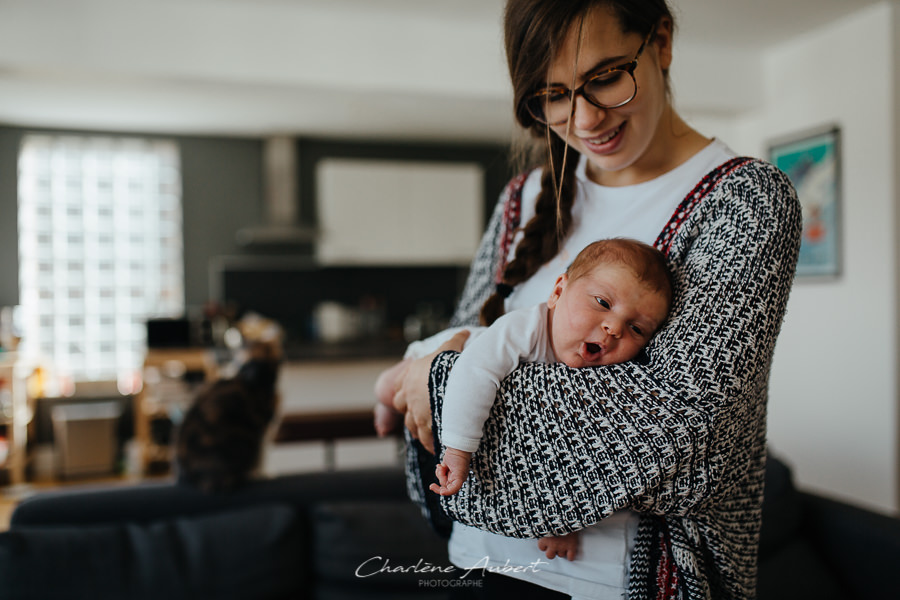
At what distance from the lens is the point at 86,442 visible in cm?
519

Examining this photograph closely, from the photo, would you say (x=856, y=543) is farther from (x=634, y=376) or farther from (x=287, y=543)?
(x=634, y=376)

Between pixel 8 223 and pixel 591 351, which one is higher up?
pixel 8 223

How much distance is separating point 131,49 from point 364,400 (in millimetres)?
2728

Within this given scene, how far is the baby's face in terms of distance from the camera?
2.50 feet

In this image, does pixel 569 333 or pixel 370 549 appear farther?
pixel 370 549

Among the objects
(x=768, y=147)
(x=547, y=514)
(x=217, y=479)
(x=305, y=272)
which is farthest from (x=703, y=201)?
(x=305, y=272)

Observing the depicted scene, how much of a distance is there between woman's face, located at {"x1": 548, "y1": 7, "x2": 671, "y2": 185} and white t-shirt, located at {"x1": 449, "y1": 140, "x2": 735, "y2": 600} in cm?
4

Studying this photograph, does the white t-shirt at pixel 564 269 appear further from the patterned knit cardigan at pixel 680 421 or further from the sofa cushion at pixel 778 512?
the sofa cushion at pixel 778 512

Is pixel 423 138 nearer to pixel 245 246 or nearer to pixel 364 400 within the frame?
pixel 245 246

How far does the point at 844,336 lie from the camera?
3869 millimetres

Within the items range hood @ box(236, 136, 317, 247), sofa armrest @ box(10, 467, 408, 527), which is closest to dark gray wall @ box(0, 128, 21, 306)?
range hood @ box(236, 136, 317, 247)

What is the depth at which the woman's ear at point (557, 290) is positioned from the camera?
33.5 inches

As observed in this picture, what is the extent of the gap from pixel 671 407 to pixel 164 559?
161cm

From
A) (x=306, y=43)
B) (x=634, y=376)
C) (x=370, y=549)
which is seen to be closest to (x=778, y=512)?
(x=370, y=549)
